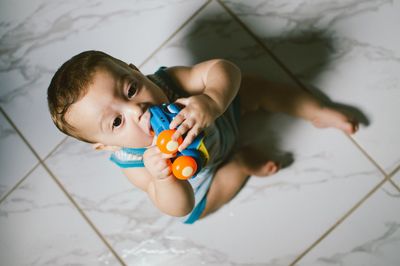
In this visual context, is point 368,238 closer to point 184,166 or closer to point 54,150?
point 184,166

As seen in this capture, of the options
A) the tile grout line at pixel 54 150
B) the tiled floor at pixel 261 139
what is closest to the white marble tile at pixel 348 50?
the tiled floor at pixel 261 139

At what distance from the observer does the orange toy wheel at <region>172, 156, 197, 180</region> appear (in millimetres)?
550

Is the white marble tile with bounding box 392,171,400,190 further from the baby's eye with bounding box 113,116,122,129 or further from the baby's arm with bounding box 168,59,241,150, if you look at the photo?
the baby's eye with bounding box 113,116,122,129

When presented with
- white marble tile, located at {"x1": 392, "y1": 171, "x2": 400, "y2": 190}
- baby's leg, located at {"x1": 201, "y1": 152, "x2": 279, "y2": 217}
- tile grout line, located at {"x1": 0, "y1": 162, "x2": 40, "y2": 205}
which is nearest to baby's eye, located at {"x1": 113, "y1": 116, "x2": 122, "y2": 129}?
baby's leg, located at {"x1": 201, "y1": 152, "x2": 279, "y2": 217}

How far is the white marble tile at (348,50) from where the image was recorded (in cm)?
81

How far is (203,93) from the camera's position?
682 mm

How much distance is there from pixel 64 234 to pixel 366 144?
0.61 meters

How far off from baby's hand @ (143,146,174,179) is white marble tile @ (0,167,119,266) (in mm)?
327

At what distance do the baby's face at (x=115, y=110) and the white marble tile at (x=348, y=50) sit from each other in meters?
0.34

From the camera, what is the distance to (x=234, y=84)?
2.26 feet

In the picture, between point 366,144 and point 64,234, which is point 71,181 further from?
point 366,144

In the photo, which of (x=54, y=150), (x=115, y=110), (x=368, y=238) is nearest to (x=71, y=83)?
(x=115, y=110)

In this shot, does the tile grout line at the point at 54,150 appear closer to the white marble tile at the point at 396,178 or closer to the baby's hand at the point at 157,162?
the baby's hand at the point at 157,162

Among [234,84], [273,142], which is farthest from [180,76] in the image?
[273,142]
